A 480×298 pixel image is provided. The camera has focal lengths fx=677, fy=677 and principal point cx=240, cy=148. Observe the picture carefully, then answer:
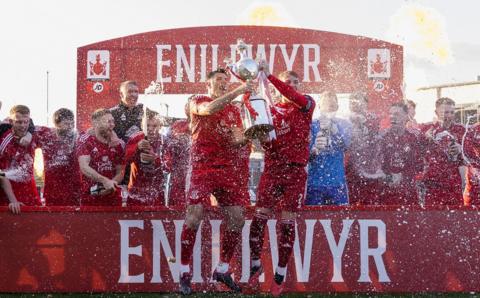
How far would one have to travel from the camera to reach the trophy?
215 inches

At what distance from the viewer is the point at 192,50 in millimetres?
11242

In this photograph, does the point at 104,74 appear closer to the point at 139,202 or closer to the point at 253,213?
the point at 139,202

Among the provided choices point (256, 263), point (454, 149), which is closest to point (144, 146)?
point (256, 263)

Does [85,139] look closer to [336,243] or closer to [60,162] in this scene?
[60,162]

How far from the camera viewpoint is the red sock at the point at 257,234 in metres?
5.78

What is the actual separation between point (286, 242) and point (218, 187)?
2.44 feet

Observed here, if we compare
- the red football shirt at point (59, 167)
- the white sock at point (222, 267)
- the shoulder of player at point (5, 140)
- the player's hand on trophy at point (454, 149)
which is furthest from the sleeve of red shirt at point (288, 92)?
the shoulder of player at point (5, 140)

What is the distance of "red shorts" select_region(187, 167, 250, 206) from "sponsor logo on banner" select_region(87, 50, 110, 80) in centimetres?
583

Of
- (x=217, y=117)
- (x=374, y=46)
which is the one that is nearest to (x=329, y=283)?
(x=217, y=117)

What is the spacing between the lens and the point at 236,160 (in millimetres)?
5891

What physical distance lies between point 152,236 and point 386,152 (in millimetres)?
2651

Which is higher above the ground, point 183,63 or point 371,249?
point 183,63

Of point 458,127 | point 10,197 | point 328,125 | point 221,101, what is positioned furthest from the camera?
point 458,127

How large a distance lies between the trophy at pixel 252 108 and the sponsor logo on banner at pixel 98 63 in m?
5.99
